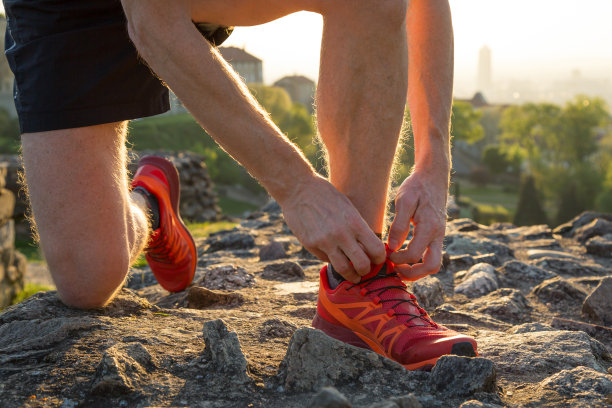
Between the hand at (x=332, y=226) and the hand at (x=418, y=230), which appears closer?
the hand at (x=332, y=226)

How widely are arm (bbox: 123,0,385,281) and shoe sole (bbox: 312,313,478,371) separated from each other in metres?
0.26

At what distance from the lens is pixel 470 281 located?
3.06m

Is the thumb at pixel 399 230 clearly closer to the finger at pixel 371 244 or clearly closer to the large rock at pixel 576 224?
the finger at pixel 371 244

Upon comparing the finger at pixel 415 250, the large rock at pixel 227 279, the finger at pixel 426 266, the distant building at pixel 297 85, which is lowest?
the large rock at pixel 227 279

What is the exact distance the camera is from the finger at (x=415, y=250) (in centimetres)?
188

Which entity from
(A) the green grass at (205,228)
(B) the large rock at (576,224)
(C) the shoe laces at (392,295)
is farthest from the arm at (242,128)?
(A) the green grass at (205,228)

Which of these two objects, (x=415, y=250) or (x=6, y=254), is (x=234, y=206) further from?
(x=415, y=250)

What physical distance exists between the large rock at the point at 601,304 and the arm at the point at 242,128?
1344 mm

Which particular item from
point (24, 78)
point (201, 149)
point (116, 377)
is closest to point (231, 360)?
point (116, 377)

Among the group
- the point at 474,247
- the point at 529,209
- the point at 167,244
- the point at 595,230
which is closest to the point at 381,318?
the point at 167,244

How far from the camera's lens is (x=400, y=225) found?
1920mm

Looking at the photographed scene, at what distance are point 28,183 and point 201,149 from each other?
1400 inches

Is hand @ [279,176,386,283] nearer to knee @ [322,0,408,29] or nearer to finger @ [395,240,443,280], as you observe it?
finger @ [395,240,443,280]

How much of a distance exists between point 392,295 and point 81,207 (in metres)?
1.30
